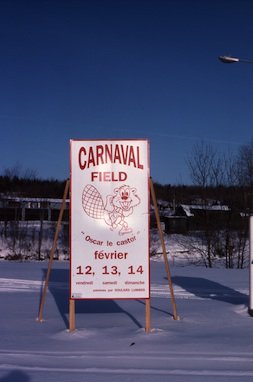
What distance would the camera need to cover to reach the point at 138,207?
27.9 feet

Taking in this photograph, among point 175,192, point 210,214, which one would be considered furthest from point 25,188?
point 210,214

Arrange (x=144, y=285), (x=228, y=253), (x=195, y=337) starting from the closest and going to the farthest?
(x=195, y=337)
(x=144, y=285)
(x=228, y=253)

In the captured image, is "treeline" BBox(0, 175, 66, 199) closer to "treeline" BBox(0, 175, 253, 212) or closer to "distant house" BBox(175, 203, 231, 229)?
"treeline" BBox(0, 175, 253, 212)

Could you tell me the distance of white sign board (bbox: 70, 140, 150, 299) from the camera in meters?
8.45

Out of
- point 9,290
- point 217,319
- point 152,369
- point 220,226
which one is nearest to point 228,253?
point 220,226

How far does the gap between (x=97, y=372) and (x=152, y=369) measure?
24.7 inches

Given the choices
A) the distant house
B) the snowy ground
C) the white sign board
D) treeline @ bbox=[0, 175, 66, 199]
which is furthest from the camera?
treeline @ bbox=[0, 175, 66, 199]

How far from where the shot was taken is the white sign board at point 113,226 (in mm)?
8453

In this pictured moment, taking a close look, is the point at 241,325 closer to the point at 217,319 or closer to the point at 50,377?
the point at 217,319

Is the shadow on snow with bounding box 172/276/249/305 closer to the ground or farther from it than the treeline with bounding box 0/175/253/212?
closer to the ground

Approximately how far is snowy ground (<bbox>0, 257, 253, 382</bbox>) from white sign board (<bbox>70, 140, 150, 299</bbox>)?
2.29 feet

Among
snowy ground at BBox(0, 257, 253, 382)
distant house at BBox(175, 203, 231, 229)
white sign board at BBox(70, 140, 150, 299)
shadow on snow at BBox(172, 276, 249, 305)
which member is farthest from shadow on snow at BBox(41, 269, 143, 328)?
distant house at BBox(175, 203, 231, 229)

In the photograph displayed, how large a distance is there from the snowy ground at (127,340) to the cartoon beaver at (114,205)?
1.62 m

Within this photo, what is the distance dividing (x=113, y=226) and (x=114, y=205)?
0.32 m
